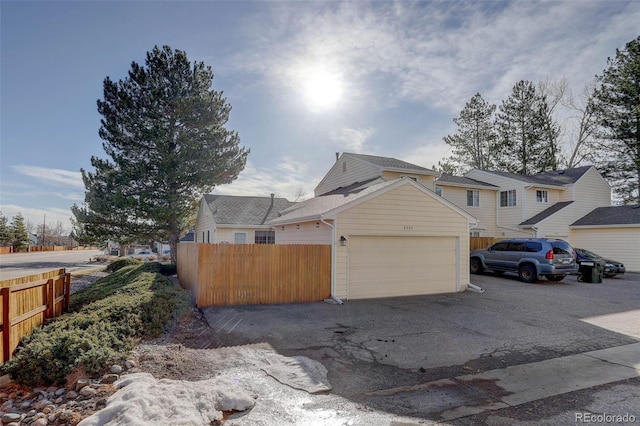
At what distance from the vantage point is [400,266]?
36.9ft

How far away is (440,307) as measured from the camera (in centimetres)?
967

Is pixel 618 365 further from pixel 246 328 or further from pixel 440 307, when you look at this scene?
pixel 246 328

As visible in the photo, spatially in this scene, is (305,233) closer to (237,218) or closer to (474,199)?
(237,218)

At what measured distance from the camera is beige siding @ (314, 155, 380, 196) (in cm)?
1786

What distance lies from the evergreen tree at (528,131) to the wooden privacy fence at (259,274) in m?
29.4

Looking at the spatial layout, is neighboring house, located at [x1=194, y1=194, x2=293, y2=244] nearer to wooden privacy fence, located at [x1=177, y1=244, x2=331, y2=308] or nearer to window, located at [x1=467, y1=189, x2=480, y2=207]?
wooden privacy fence, located at [x1=177, y1=244, x2=331, y2=308]

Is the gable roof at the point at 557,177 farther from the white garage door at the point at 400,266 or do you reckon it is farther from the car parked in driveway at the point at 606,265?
the white garage door at the point at 400,266

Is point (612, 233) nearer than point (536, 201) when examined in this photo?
Yes

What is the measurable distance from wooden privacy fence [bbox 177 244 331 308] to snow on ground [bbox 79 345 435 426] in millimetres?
4614

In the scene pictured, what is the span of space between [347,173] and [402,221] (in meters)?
9.09

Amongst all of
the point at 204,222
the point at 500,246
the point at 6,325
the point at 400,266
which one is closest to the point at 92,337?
the point at 6,325

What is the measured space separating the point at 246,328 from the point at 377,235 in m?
5.21

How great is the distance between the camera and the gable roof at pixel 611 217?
1966 centimetres

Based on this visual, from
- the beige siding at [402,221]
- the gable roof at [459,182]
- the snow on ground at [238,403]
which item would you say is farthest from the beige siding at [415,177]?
the snow on ground at [238,403]
